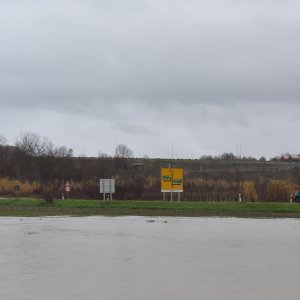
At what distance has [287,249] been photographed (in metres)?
17.8

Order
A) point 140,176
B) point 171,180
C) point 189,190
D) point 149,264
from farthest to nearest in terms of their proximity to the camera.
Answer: point 140,176 → point 189,190 → point 171,180 → point 149,264

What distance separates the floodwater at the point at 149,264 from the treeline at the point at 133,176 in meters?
30.2

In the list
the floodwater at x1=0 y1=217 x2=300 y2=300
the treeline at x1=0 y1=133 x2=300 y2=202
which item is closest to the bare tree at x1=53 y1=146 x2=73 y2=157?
the treeline at x1=0 y1=133 x2=300 y2=202

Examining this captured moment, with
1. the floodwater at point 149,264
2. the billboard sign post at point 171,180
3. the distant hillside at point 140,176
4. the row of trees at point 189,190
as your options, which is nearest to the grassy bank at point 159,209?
the billboard sign post at point 171,180

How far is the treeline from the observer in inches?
2242

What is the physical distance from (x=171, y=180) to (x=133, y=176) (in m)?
26.9

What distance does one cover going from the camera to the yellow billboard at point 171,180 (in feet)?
167

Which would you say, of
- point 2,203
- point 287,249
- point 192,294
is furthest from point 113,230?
point 2,203

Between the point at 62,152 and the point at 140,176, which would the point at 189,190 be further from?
the point at 62,152

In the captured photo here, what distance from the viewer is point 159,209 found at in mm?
43125

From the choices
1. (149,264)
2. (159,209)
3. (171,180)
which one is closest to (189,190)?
(171,180)

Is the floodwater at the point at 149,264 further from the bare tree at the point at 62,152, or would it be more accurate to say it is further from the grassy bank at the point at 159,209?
the bare tree at the point at 62,152

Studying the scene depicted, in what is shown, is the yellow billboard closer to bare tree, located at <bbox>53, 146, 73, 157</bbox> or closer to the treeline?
the treeline

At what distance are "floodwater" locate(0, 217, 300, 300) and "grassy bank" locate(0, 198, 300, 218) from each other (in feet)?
47.7
